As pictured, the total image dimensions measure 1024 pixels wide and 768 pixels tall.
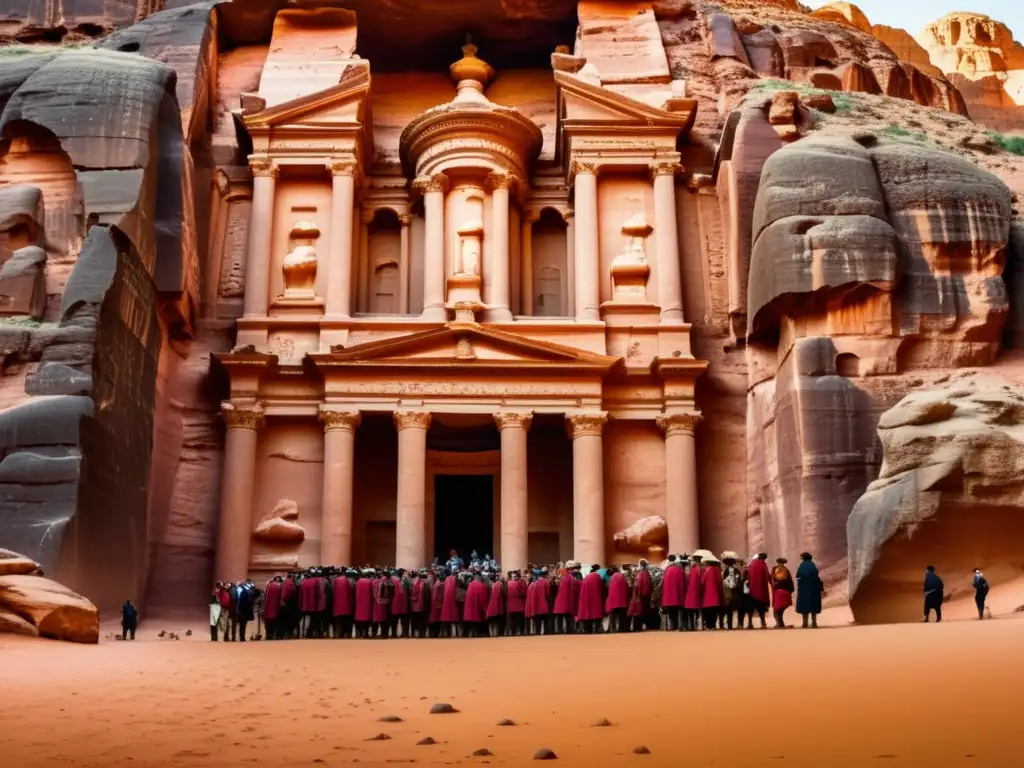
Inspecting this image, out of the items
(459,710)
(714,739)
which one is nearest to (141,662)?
(459,710)

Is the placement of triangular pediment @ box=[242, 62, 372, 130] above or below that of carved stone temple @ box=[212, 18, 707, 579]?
above

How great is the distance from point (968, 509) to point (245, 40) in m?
30.1

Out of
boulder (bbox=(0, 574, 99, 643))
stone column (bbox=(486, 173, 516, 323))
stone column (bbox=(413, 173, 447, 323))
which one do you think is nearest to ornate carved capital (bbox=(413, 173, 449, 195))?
stone column (bbox=(413, 173, 447, 323))

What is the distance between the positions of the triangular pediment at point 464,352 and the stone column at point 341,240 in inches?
87.2

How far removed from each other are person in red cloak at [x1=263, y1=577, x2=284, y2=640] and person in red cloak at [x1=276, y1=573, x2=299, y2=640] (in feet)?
0.24

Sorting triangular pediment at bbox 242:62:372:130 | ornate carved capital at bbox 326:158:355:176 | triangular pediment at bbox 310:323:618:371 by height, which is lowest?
triangular pediment at bbox 310:323:618:371

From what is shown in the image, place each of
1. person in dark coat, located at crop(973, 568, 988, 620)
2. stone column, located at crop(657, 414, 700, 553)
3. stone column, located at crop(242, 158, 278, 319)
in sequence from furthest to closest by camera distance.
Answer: stone column, located at crop(242, 158, 278, 319) < stone column, located at crop(657, 414, 700, 553) < person in dark coat, located at crop(973, 568, 988, 620)

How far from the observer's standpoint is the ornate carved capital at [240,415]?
29094 mm

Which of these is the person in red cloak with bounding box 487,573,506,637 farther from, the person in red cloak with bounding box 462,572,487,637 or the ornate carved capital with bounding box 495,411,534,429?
the ornate carved capital with bounding box 495,411,534,429

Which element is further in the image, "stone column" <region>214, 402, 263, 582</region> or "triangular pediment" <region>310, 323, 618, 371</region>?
"triangular pediment" <region>310, 323, 618, 371</region>

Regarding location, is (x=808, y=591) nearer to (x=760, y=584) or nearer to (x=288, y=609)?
(x=760, y=584)

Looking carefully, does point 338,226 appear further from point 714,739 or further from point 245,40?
point 714,739

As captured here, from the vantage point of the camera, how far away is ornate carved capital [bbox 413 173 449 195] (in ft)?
107

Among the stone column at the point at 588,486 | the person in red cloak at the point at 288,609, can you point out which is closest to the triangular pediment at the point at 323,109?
the stone column at the point at 588,486
